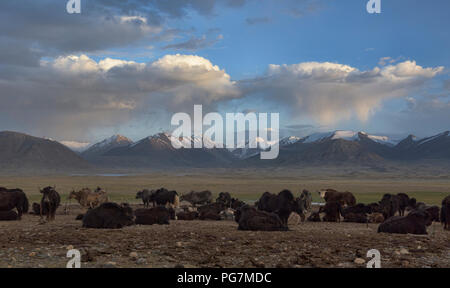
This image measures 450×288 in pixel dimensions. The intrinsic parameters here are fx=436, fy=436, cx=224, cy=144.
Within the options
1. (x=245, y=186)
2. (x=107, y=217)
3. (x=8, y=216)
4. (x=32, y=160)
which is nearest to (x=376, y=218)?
(x=107, y=217)

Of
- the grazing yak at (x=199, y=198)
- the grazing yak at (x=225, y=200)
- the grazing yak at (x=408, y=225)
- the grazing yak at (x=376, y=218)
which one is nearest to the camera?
the grazing yak at (x=408, y=225)

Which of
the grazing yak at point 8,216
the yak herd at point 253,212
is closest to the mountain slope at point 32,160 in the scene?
the yak herd at point 253,212

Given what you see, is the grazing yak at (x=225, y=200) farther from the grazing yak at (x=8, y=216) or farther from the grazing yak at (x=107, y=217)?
the grazing yak at (x=107, y=217)

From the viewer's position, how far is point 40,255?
965 cm

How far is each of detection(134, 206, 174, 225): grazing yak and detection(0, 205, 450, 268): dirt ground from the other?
329 centimetres

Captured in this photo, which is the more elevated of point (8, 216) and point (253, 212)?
point (253, 212)

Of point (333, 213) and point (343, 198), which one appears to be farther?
point (343, 198)

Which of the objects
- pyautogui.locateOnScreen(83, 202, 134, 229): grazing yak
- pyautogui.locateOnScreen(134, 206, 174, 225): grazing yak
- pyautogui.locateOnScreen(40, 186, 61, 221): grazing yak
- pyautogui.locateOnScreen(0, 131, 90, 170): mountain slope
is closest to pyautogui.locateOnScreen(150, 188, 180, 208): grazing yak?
pyautogui.locateOnScreen(40, 186, 61, 221): grazing yak

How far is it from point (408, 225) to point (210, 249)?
7.84 meters

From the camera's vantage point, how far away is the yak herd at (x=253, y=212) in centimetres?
1520

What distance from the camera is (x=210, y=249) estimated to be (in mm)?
10734

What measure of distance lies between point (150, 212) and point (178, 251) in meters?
7.38

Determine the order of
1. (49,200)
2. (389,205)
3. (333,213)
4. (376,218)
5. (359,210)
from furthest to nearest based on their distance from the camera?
(389,205) < (359,210) < (333,213) < (376,218) < (49,200)

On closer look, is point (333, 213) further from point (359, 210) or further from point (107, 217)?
point (107, 217)
